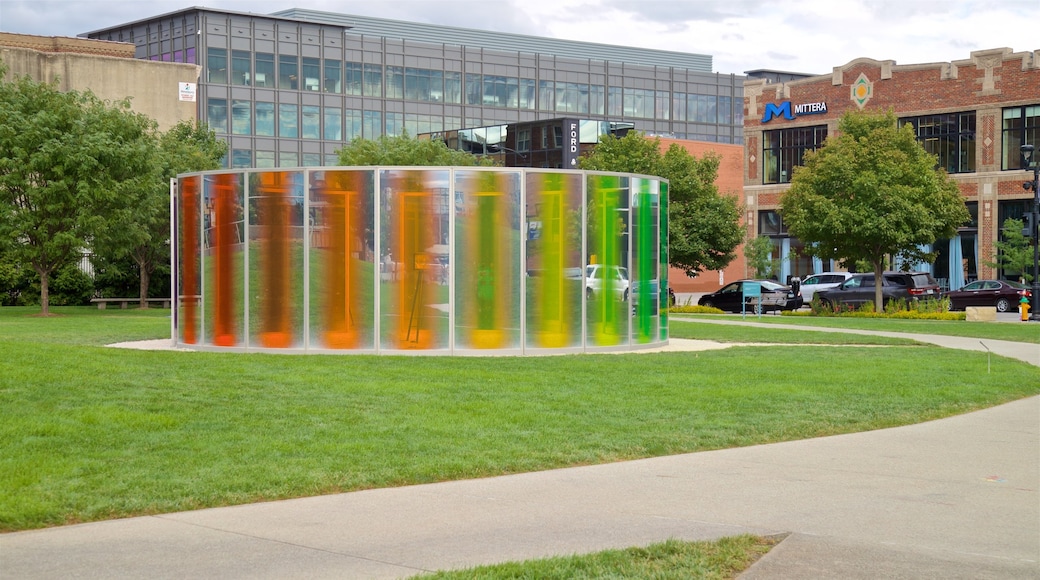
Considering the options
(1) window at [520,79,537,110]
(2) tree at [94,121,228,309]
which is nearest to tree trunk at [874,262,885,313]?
(2) tree at [94,121,228,309]

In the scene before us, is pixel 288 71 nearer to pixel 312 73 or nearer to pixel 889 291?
pixel 312 73

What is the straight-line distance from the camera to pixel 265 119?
8412 cm

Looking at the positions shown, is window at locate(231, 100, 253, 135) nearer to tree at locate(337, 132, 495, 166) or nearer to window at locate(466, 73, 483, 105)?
window at locate(466, 73, 483, 105)

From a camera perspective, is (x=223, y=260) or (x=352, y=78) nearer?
(x=223, y=260)

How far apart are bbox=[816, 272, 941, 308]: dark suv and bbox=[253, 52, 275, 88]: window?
171 feet

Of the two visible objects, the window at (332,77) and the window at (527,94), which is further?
the window at (527,94)

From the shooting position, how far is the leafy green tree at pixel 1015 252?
49.5 metres

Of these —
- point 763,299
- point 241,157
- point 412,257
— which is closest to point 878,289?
point 763,299

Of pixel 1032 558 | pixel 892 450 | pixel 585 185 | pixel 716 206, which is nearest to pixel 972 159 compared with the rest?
pixel 716 206

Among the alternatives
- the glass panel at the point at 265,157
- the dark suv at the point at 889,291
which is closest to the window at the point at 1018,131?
the dark suv at the point at 889,291

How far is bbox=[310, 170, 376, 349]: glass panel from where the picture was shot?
766 inches

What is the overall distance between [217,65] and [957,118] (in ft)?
160

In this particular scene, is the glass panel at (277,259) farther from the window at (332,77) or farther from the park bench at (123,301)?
the window at (332,77)

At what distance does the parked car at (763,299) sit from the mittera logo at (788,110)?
21.4 meters
